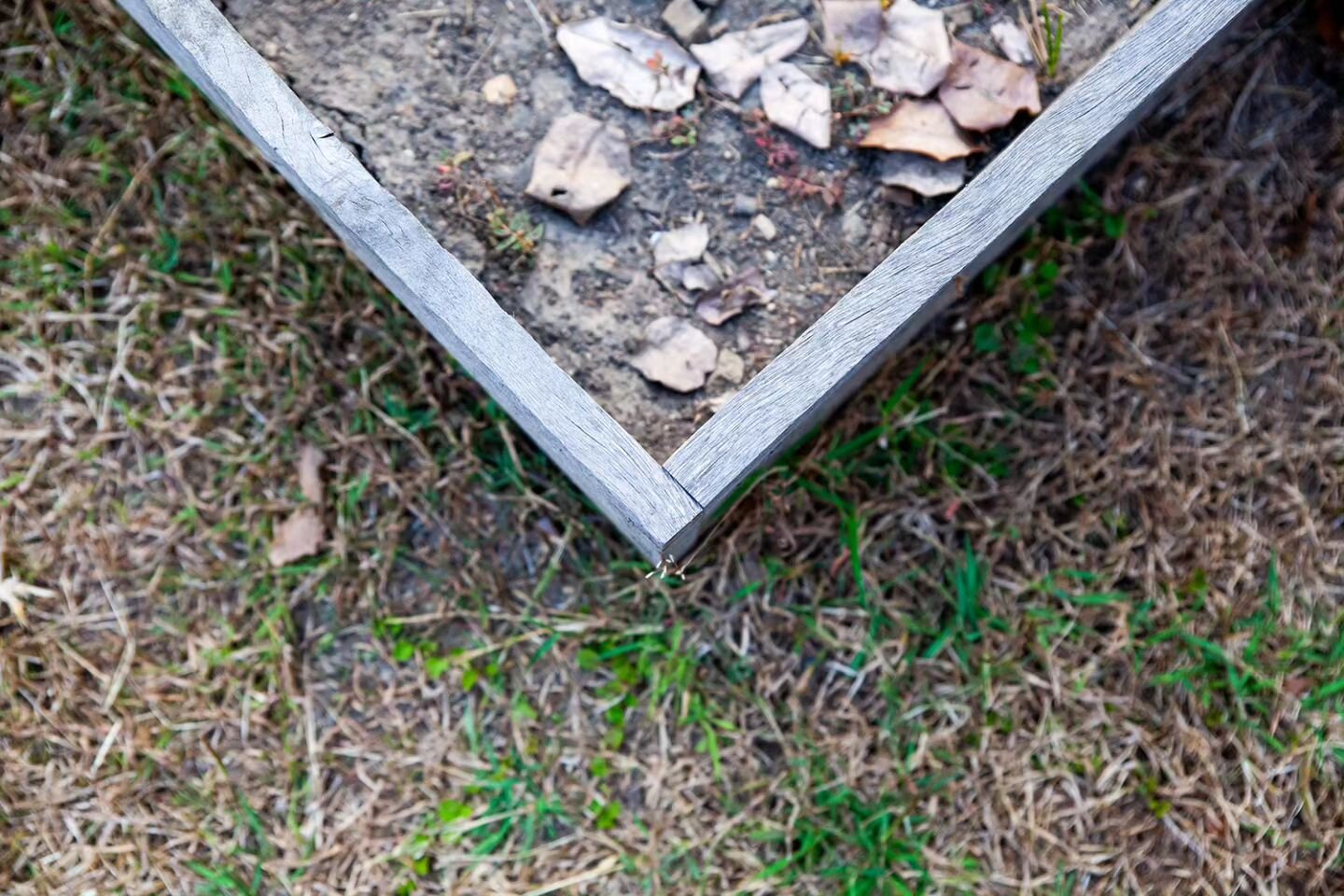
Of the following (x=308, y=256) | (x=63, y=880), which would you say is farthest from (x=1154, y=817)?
(x=63, y=880)

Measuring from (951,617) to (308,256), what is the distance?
1.24 m

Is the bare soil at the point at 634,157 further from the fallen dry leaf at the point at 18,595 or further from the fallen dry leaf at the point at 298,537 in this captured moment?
the fallen dry leaf at the point at 18,595

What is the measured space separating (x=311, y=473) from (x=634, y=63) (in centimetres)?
Answer: 84

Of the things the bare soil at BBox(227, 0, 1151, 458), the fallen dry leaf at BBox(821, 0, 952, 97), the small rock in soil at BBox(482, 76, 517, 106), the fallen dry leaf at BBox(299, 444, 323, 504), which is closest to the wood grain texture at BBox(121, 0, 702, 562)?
the bare soil at BBox(227, 0, 1151, 458)

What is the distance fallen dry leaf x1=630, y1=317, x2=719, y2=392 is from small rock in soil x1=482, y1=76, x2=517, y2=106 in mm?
405

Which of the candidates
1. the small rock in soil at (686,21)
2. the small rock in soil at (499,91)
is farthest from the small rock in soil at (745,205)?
the small rock in soil at (499,91)

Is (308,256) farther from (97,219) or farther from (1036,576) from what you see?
(1036,576)

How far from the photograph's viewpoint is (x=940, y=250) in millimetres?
1238

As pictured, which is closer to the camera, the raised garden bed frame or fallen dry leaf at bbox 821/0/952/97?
the raised garden bed frame

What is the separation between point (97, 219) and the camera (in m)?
1.77

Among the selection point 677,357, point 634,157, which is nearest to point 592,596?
point 677,357

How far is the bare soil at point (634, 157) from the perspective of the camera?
1455mm

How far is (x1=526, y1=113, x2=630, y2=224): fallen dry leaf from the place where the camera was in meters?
1.45

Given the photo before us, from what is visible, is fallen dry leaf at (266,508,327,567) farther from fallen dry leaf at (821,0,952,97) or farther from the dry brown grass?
fallen dry leaf at (821,0,952,97)
